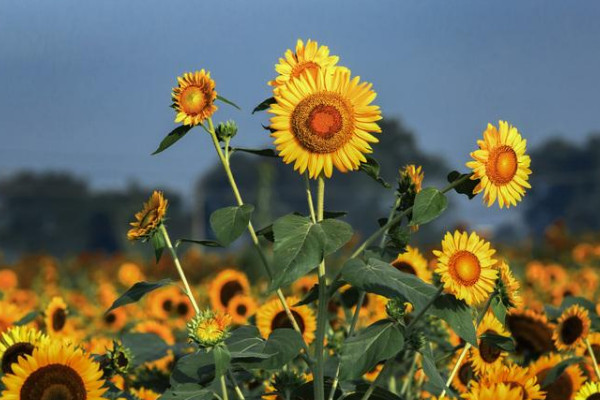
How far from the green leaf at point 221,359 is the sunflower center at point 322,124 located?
41 cm

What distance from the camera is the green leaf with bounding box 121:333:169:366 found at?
2.30m

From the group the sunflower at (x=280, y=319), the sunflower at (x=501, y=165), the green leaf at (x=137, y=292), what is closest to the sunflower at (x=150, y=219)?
the green leaf at (x=137, y=292)

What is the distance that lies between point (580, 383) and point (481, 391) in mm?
818

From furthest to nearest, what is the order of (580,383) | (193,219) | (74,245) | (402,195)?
(74,245) → (193,219) → (580,383) → (402,195)

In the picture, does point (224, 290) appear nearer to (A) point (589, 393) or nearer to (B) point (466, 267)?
(A) point (589, 393)

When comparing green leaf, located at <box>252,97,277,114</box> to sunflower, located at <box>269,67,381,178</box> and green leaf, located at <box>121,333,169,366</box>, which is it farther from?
green leaf, located at <box>121,333,169,366</box>

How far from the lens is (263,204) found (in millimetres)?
9070

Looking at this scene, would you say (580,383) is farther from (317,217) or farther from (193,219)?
(193,219)

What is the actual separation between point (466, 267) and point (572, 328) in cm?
97

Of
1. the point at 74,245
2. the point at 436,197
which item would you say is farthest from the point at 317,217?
the point at 74,245

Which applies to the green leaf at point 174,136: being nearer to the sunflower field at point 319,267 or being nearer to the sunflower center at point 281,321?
the sunflower field at point 319,267

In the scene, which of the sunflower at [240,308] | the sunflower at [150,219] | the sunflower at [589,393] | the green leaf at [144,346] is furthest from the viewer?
the sunflower at [240,308]

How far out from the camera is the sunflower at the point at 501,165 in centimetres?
180

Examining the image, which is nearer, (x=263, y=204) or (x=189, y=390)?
(x=189, y=390)
